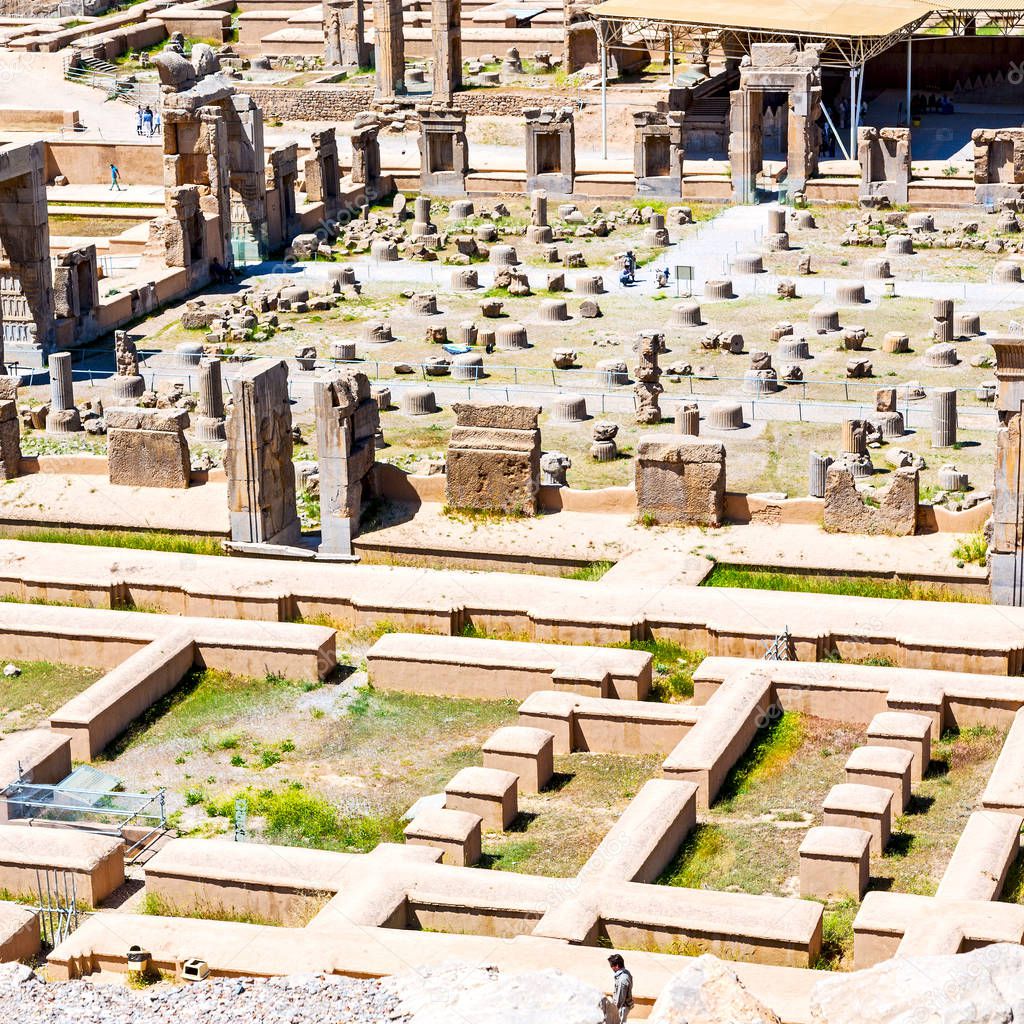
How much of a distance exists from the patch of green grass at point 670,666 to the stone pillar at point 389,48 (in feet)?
120

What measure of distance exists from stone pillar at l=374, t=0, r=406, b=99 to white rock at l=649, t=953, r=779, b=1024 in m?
46.8

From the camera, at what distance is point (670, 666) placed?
1029 inches

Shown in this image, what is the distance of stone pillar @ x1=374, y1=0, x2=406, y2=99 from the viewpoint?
60.2m

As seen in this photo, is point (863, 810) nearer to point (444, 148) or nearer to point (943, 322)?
point (943, 322)

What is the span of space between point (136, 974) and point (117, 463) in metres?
14.8

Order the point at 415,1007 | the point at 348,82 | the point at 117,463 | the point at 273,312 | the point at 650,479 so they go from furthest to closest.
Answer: the point at 348,82 → the point at 273,312 → the point at 117,463 → the point at 650,479 → the point at 415,1007

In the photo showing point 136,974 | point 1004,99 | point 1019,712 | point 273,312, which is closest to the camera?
point 136,974

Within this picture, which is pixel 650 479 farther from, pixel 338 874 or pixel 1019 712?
pixel 338 874

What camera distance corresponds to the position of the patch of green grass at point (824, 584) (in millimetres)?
28234

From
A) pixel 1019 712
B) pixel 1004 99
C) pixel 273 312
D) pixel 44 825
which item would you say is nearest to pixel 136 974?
pixel 44 825

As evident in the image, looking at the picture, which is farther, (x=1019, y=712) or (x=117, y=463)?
(x=117, y=463)

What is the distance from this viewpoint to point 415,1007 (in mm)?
16625

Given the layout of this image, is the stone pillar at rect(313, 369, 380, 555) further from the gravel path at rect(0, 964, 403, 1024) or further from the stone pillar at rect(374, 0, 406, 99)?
the stone pillar at rect(374, 0, 406, 99)

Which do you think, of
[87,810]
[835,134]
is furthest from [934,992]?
[835,134]
